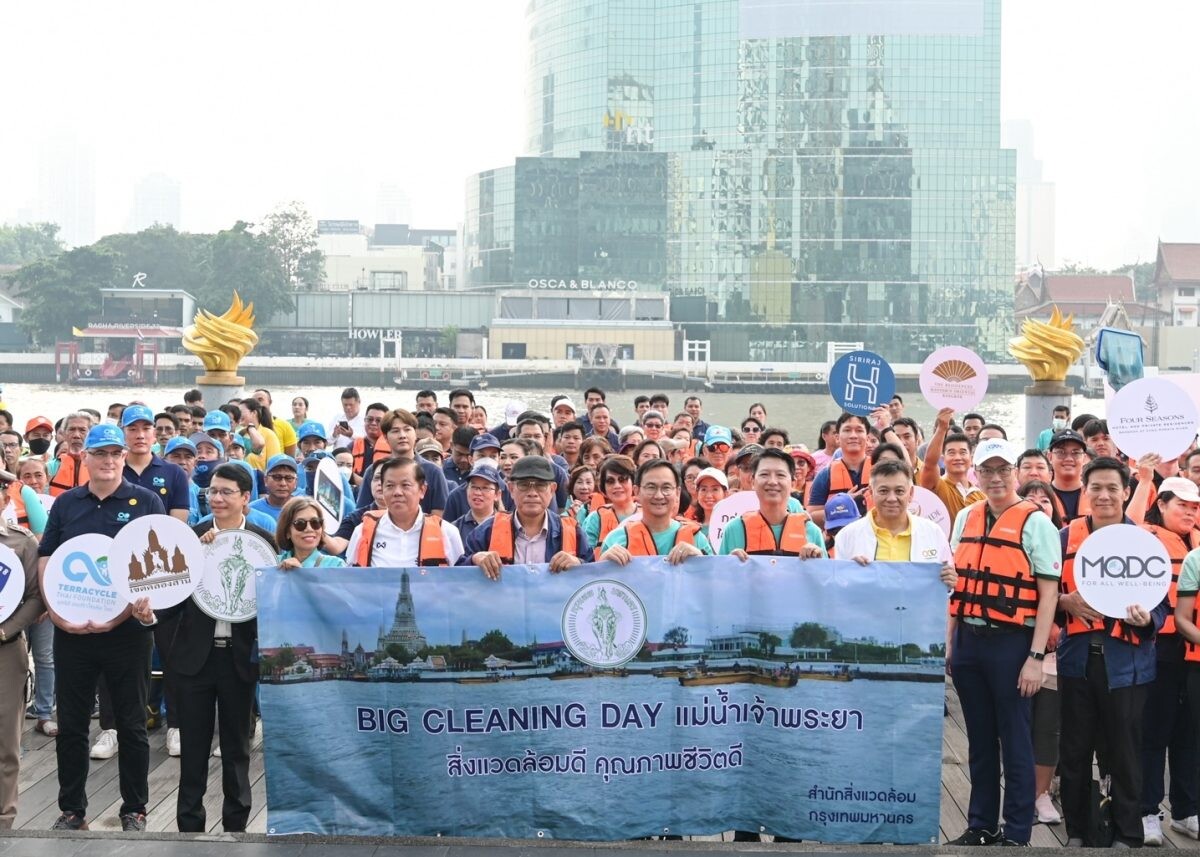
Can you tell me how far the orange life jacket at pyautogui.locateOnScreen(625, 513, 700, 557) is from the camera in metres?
5.67

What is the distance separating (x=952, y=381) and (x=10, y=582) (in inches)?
275

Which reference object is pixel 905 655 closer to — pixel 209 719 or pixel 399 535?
pixel 399 535

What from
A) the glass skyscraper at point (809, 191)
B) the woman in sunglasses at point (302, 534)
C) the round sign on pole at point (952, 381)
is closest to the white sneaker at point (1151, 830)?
the woman in sunglasses at point (302, 534)

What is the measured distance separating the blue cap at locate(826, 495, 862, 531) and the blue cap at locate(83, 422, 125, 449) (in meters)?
3.70

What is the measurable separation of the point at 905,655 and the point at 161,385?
93263 millimetres

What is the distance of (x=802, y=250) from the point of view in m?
111

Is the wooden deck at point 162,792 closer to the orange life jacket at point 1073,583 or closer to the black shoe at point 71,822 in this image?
the black shoe at point 71,822

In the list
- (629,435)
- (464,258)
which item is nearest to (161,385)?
(464,258)

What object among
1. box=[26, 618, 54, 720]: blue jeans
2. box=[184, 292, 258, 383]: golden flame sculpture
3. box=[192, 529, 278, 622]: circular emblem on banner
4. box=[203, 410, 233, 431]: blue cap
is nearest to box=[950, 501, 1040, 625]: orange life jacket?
box=[192, 529, 278, 622]: circular emblem on banner

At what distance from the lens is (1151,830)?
5.68 meters

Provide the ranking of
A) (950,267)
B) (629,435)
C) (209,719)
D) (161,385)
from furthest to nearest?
1. (950,267)
2. (161,385)
3. (629,435)
4. (209,719)

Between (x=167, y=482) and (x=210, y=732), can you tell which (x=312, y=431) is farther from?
(x=210, y=732)

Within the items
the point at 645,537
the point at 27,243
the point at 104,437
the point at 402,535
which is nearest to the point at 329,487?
the point at 104,437

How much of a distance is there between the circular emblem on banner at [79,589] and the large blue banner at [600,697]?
82 cm
